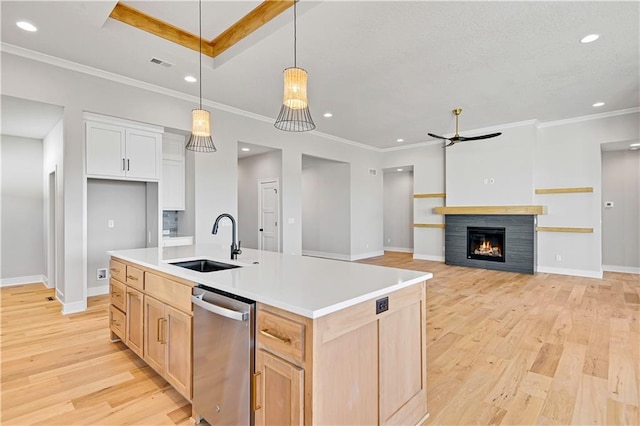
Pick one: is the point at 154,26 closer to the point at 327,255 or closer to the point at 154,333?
the point at 154,333

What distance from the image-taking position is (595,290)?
4.99m

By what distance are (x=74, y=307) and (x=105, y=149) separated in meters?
2.06

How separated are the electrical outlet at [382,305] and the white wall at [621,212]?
7564mm

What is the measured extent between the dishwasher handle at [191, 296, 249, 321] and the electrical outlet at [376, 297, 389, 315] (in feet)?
2.05

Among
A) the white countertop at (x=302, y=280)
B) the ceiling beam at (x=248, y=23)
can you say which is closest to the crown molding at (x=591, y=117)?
the ceiling beam at (x=248, y=23)

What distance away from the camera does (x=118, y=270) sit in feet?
9.26

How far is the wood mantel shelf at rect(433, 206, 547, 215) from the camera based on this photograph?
6.17m

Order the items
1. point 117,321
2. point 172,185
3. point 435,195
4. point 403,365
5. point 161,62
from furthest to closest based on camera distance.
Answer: point 435,195 → point 172,185 → point 161,62 → point 117,321 → point 403,365

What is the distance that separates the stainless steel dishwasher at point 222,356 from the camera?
4.92 feet

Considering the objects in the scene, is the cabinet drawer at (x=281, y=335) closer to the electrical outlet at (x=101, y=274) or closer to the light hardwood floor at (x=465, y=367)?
the light hardwood floor at (x=465, y=367)

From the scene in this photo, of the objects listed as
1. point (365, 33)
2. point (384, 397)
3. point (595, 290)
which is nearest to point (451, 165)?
point (595, 290)

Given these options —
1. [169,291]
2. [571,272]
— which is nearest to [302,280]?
[169,291]

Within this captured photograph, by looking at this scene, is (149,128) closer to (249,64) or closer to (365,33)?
(249,64)

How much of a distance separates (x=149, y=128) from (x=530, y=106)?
6.22 metres
